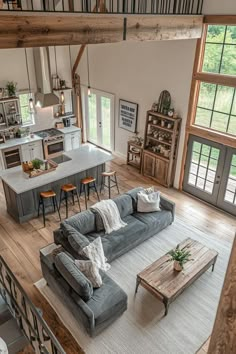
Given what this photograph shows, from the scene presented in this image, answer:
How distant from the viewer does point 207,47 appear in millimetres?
6391

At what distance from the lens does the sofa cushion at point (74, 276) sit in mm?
4082

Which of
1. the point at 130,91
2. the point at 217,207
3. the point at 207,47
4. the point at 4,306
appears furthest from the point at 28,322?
the point at 130,91

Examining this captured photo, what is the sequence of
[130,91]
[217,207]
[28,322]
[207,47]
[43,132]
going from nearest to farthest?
[28,322] < [207,47] < [217,207] < [130,91] < [43,132]

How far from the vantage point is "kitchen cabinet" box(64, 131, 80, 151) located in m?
9.66

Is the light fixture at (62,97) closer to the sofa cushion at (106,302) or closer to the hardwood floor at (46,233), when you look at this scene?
the hardwood floor at (46,233)

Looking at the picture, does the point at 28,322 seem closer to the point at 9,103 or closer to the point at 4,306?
the point at 4,306

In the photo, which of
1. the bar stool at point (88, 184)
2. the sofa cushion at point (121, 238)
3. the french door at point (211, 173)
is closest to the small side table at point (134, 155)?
the french door at point (211, 173)

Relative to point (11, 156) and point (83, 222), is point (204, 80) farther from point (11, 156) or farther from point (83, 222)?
point (11, 156)

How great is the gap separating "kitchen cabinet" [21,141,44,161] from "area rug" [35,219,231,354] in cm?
471

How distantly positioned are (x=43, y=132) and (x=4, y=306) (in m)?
7.07

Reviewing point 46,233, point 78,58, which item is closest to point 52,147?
point 78,58

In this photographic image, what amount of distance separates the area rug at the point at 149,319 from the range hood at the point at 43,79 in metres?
5.42

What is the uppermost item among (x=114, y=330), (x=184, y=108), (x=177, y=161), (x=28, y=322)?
(x=184, y=108)

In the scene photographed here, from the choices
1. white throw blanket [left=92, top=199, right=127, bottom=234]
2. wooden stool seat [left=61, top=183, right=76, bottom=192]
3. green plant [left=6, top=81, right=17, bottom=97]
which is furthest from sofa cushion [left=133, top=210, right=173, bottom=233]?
green plant [left=6, top=81, right=17, bottom=97]
